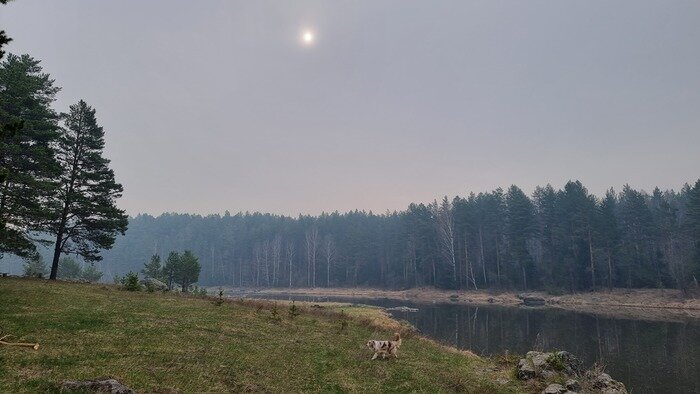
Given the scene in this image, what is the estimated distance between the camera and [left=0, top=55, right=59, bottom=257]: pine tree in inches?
1161

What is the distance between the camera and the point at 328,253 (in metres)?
149

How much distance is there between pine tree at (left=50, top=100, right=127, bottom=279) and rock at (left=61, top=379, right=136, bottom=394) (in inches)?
1284

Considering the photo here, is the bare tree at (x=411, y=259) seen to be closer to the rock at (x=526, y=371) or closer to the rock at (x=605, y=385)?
the rock at (x=526, y=371)

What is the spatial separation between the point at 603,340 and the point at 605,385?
80.9 ft

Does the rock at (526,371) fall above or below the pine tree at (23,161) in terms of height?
below

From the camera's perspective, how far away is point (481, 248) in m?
111

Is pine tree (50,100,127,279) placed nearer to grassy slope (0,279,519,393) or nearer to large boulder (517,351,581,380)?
grassy slope (0,279,519,393)

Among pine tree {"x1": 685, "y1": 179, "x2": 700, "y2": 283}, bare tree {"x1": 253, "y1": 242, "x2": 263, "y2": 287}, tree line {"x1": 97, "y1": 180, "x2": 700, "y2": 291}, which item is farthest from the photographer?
bare tree {"x1": 253, "y1": 242, "x2": 263, "y2": 287}

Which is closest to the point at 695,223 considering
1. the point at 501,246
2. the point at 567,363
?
the point at 501,246

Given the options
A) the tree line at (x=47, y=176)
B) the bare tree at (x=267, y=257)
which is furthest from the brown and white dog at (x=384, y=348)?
the bare tree at (x=267, y=257)

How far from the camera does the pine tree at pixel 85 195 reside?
3881 cm

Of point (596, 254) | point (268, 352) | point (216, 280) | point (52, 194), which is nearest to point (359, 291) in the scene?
point (596, 254)

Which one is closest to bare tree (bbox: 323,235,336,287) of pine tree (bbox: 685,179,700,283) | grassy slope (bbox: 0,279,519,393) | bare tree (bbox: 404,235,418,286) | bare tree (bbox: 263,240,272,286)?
bare tree (bbox: 263,240,272,286)

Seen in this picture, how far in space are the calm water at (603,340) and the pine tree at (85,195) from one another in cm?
3602
